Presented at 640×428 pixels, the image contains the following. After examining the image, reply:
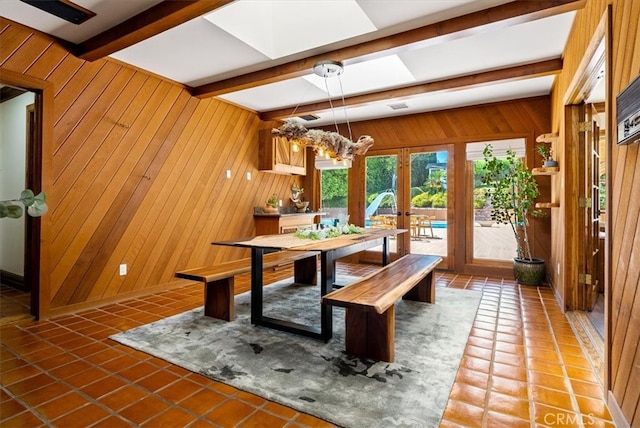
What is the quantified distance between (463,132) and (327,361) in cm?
427

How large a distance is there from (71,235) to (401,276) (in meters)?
3.22

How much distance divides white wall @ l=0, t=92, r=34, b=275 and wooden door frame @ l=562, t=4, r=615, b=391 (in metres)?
5.58

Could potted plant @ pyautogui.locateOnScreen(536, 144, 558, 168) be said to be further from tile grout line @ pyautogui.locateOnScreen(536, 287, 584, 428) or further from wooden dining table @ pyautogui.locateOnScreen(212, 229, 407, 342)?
wooden dining table @ pyautogui.locateOnScreen(212, 229, 407, 342)

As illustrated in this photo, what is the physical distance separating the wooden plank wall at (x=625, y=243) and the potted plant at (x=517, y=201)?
108 inches

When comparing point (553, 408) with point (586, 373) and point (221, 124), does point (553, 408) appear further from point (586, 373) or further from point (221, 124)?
point (221, 124)

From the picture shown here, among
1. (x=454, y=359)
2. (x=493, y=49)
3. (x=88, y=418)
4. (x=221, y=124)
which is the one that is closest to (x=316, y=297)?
(x=454, y=359)

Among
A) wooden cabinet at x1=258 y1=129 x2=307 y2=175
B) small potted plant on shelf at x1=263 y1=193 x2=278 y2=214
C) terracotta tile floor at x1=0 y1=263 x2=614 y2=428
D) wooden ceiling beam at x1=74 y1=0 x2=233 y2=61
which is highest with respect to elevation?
wooden ceiling beam at x1=74 y1=0 x2=233 y2=61

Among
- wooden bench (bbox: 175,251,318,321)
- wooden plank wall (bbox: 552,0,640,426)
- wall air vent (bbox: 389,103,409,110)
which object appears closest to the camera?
wooden plank wall (bbox: 552,0,640,426)

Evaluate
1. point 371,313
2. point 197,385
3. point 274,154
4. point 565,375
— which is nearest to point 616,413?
point 565,375

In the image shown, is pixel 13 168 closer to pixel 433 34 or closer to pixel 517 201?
pixel 433 34

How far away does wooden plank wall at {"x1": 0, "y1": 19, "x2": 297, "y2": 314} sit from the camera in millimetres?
3119

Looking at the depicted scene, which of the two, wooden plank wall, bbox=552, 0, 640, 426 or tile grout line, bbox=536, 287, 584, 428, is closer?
wooden plank wall, bbox=552, 0, 640, 426

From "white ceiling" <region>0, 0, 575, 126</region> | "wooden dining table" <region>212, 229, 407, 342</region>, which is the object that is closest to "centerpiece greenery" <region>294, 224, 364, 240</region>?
"wooden dining table" <region>212, 229, 407, 342</region>

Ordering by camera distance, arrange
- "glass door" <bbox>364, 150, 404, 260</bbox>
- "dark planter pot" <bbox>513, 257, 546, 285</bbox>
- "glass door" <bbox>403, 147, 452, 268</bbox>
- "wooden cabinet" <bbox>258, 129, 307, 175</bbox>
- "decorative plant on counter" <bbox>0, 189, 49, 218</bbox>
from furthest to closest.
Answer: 1. "glass door" <bbox>364, 150, 404, 260</bbox>
2. "wooden cabinet" <bbox>258, 129, 307, 175</bbox>
3. "glass door" <bbox>403, 147, 452, 268</bbox>
4. "dark planter pot" <bbox>513, 257, 546, 285</bbox>
5. "decorative plant on counter" <bbox>0, 189, 49, 218</bbox>
